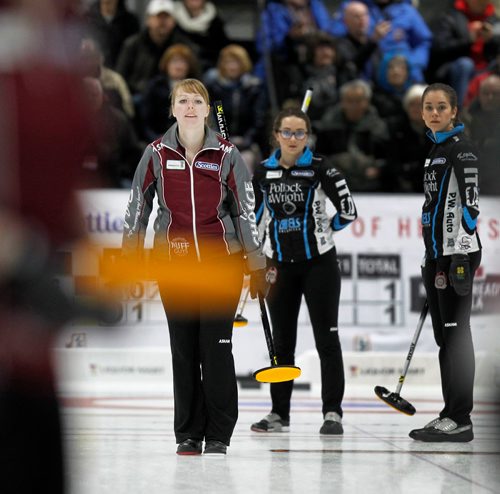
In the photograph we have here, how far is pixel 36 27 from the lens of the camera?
6.43 ft

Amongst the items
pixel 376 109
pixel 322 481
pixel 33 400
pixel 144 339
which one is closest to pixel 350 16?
pixel 376 109

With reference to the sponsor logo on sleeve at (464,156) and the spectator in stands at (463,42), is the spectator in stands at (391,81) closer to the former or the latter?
the spectator in stands at (463,42)

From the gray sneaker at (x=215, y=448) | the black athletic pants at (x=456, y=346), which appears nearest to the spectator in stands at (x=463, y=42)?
the black athletic pants at (x=456, y=346)

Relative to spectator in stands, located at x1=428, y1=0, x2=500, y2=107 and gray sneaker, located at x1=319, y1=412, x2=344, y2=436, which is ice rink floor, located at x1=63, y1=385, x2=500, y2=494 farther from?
spectator in stands, located at x1=428, y1=0, x2=500, y2=107

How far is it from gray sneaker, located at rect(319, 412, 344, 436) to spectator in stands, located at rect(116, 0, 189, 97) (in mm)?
5624

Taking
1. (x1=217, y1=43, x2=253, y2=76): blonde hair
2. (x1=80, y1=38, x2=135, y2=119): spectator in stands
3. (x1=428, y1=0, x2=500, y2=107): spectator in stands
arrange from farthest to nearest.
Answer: (x1=428, y1=0, x2=500, y2=107): spectator in stands, (x1=217, y1=43, x2=253, y2=76): blonde hair, (x1=80, y1=38, x2=135, y2=119): spectator in stands

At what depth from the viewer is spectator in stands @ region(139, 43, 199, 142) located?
1062 centimetres

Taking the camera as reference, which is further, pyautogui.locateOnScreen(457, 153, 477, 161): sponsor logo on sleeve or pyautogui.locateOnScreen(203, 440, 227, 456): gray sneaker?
pyautogui.locateOnScreen(457, 153, 477, 161): sponsor logo on sleeve

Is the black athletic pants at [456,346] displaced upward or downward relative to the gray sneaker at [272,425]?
A: upward

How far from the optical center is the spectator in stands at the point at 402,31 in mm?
12156

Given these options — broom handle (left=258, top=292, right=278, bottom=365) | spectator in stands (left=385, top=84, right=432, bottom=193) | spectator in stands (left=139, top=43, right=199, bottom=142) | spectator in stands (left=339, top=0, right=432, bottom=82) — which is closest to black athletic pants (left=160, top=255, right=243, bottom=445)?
broom handle (left=258, top=292, right=278, bottom=365)

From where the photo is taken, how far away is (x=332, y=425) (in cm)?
639

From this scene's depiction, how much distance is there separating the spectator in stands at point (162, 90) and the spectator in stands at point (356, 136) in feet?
4.43

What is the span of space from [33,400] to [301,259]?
170 inches
